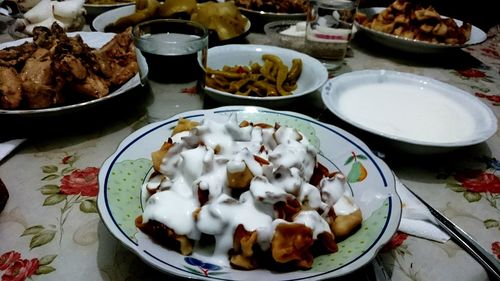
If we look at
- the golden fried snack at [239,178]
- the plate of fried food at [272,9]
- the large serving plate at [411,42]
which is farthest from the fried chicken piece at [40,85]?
the large serving plate at [411,42]

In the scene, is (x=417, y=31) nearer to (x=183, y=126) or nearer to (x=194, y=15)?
(x=194, y=15)

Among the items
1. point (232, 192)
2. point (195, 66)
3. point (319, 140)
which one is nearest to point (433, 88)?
point (319, 140)

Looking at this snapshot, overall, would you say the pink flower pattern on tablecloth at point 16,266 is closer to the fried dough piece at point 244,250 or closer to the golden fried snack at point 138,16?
the fried dough piece at point 244,250

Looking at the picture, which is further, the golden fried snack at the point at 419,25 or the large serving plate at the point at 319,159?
the golden fried snack at the point at 419,25

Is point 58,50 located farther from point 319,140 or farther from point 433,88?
point 433,88

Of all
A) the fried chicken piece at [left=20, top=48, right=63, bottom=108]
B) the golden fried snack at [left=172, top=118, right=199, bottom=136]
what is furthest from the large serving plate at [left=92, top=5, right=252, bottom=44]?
the golden fried snack at [left=172, top=118, right=199, bottom=136]
